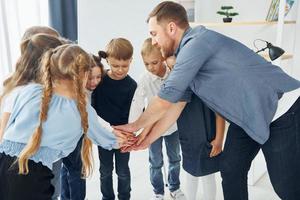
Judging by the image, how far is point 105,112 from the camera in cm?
193

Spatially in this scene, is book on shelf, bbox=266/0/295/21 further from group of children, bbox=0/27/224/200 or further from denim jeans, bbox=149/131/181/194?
denim jeans, bbox=149/131/181/194

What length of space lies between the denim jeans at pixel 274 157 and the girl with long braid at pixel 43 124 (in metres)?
0.70

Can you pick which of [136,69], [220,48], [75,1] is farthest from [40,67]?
[136,69]

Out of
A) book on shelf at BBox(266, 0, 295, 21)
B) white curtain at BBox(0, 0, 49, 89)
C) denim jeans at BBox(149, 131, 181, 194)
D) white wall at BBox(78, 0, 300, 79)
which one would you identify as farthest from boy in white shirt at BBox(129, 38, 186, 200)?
white wall at BBox(78, 0, 300, 79)

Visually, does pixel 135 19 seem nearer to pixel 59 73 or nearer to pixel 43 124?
pixel 59 73

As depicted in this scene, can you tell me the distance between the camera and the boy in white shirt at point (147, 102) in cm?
192

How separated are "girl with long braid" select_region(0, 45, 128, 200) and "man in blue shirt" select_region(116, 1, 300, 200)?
40cm

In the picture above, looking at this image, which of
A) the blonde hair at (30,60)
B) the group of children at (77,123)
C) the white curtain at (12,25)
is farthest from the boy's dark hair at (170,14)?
the white curtain at (12,25)

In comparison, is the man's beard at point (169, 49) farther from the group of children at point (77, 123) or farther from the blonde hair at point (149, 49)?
the blonde hair at point (149, 49)

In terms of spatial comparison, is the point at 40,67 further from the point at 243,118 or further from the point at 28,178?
the point at 243,118

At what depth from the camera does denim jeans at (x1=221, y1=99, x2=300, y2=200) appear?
4.75 feet

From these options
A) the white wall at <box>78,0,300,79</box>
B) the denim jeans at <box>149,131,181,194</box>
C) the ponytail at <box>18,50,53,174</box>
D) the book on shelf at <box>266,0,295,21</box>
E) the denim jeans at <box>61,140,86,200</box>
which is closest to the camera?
the ponytail at <box>18,50,53,174</box>

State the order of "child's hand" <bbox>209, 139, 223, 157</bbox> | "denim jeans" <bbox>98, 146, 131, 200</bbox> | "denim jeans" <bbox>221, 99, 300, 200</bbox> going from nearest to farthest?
"denim jeans" <bbox>221, 99, 300, 200</bbox> → "child's hand" <bbox>209, 139, 223, 157</bbox> → "denim jeans" <bbox>98, 146, 131, 200</bbox>

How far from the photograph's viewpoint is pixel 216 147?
1694mm
